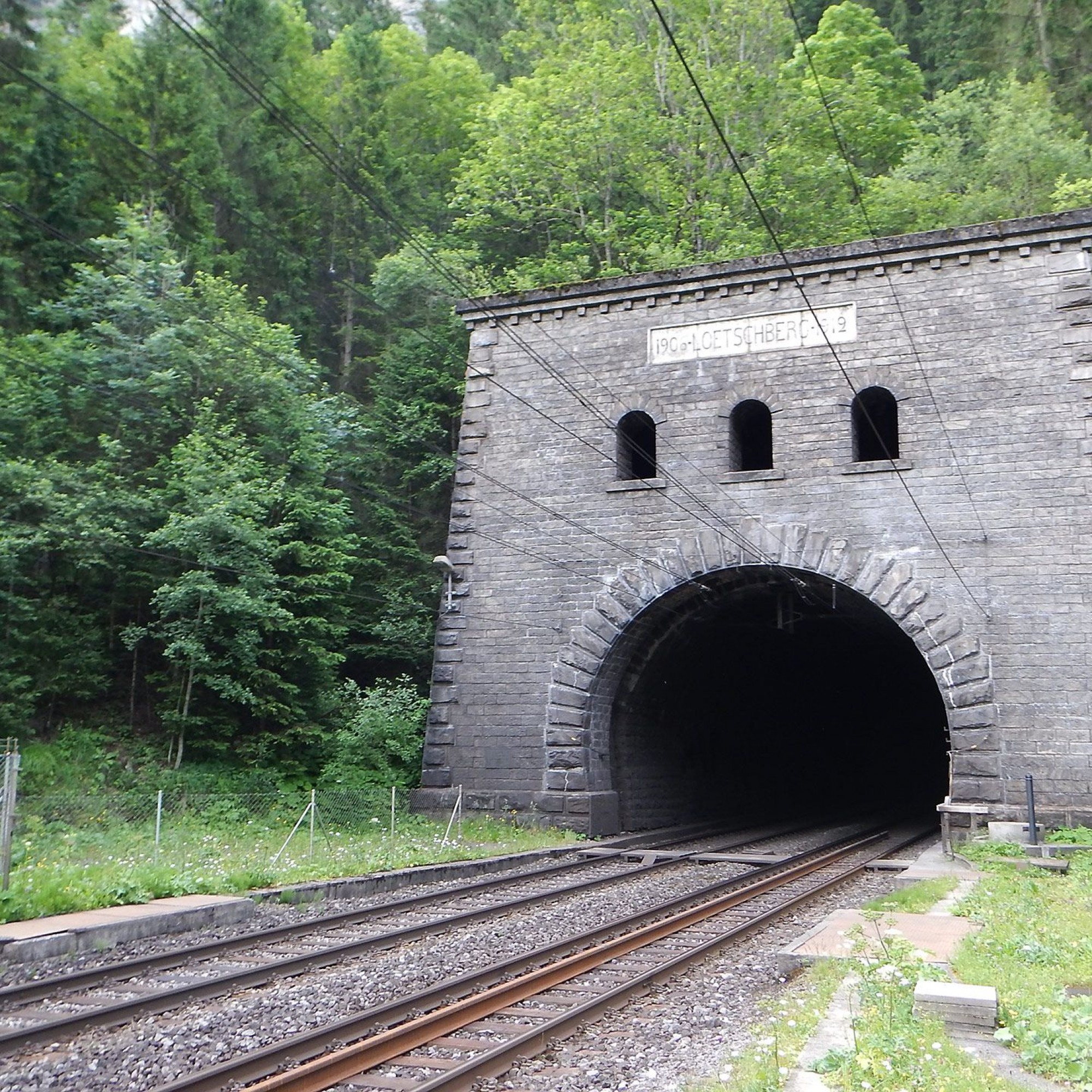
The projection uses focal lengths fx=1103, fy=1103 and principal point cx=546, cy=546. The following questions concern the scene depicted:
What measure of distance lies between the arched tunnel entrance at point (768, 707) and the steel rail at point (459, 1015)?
6.92 metres

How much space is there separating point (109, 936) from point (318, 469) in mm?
11930

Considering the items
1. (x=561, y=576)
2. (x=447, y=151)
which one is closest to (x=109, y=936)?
(x=561, y=576)

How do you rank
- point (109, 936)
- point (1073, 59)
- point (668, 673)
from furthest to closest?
point (1073, 59)
point (668, 673)
point (109, 936)

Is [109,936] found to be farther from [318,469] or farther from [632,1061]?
[318,469]

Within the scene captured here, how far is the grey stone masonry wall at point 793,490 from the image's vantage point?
14.8 metres

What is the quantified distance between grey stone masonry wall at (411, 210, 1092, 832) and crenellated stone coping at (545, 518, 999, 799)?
36 millimetres

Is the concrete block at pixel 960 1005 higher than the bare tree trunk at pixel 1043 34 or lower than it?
lower

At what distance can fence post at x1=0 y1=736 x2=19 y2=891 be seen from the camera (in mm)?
9273

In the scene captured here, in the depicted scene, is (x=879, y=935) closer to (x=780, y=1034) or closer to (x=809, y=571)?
(x=780, y=1034)

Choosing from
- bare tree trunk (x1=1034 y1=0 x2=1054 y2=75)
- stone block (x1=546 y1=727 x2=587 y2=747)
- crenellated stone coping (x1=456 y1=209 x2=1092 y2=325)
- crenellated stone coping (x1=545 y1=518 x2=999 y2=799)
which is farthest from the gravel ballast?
bare tree trunk (x1=1034 y1=0 x2=1054 y2=75)

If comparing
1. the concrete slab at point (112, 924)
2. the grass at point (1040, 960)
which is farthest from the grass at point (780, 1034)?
the concrete slab at point (112, 924)

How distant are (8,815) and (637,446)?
11224 millimetres

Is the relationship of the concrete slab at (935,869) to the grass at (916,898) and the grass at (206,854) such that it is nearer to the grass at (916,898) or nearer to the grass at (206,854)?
the grass at (916,898)

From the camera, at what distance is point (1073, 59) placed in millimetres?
30656
